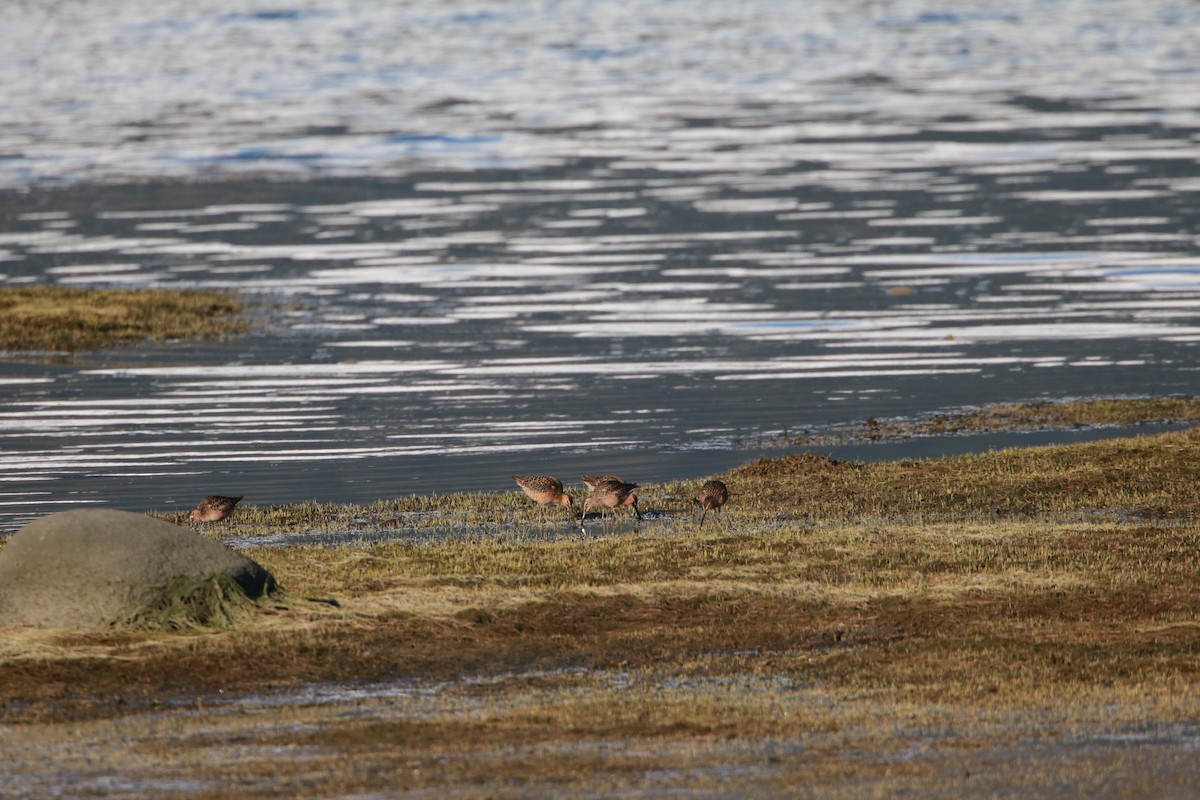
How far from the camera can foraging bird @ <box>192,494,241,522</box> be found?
53.1ft

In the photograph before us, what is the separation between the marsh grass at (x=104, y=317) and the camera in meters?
28.1

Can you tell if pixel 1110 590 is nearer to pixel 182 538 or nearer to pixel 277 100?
pixel 182 538

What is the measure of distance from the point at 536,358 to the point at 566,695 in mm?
15828

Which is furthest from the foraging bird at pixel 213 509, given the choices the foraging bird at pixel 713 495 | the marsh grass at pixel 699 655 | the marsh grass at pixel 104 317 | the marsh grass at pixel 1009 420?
the marsh grass at pixel 104 317

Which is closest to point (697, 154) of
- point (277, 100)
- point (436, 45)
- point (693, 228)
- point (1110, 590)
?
point (693, 228)

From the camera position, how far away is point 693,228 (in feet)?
134

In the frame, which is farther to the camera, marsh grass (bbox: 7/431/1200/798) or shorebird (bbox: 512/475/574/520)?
shorebird (bbox: 512/475/574/520)

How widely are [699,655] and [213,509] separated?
571 cm

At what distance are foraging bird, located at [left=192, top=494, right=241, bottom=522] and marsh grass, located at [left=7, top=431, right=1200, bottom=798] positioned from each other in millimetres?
138

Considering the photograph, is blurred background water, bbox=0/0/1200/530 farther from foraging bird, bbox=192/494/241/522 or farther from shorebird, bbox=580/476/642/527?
shorebird, bbox=580/476/642/527

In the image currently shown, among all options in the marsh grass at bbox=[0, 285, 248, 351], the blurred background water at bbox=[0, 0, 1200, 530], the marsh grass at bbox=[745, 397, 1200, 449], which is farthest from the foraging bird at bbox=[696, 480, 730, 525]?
the marsh grass at bbox=[0, 285, 248, 351]

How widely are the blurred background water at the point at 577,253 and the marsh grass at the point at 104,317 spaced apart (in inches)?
32.9

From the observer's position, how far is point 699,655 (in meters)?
12.0

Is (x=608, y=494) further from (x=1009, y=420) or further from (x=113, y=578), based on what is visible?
(x=1009, y=420)
